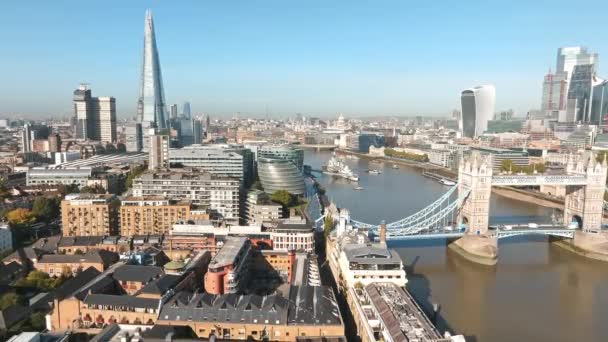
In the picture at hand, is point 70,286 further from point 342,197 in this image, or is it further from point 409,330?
point 342,197

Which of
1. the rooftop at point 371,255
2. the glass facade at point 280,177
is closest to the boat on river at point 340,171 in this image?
the glass facade at point 280,177

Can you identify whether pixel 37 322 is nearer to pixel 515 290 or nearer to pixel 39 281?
pixel 39 281

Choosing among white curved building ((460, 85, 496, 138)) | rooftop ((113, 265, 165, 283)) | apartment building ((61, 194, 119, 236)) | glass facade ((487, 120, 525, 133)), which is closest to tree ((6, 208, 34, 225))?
apartment building ((61, 194, 119, 236))

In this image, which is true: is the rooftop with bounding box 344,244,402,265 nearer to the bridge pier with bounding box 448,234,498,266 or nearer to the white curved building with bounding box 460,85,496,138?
the bridge pier with bounding box 448,234,498,266

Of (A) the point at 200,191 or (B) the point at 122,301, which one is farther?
(A) the point at 200,191

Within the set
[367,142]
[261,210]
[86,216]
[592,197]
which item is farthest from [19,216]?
[367,142]

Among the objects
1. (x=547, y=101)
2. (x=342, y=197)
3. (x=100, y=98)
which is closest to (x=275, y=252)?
(x=342, y=197)
